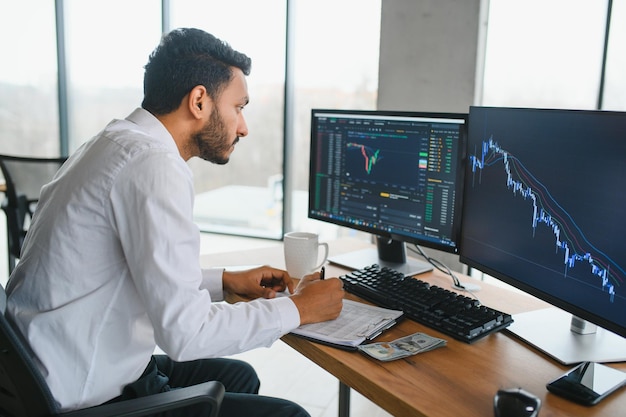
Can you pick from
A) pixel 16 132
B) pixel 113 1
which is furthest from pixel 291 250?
pixel 16 132

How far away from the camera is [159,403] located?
3.53ft

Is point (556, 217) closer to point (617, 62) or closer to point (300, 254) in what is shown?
point (300, 254)

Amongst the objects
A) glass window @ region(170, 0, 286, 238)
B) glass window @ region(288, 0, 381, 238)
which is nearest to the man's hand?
glass window @ region(288, 0, 381, 238)

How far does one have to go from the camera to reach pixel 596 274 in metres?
1.14

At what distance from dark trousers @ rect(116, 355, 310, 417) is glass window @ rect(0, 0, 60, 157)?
427cm

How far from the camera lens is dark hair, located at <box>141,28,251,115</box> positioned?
1.36 m

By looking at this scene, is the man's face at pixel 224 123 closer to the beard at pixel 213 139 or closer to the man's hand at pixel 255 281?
the beard at pixel 213 139

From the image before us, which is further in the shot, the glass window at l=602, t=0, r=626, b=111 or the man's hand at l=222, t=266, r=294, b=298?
the glass window at l=602, t=0, r=626, b=111

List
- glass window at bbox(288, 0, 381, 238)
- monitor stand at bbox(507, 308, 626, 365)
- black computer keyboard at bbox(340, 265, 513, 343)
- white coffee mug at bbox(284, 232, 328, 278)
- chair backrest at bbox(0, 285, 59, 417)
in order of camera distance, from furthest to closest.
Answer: glass window at bbox(288, 0, 381, 238) → white coffee mug at bbox(284, 232, 328, 278) → black computer keyboard at bbox(340, 265, 513, 343) → monitor stand at bbox(507, 308, 626, 365) → chair backrest at bbox(0, 285, 59, 417)

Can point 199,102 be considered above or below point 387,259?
above

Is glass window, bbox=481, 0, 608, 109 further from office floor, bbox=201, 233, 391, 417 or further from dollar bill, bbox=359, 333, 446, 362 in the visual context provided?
dollar bill, bbox=359, 333, 446, 362

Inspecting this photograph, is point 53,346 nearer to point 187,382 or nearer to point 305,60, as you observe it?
point 187,382

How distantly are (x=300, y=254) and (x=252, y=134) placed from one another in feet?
10.9

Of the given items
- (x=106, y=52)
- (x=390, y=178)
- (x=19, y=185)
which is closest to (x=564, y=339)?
(x=390, y=178)
